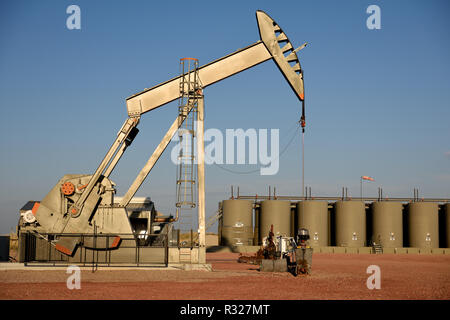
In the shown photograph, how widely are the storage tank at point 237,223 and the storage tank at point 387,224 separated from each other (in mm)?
10195

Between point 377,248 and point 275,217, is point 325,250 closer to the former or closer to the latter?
point 377,248

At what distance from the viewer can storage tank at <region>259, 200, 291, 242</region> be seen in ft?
133

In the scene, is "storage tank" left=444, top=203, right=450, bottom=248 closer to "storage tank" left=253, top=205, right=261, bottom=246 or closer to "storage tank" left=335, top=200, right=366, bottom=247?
"storage tank" left=335, top=200, right=366, bottom=247

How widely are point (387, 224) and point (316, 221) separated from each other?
585 centimetres

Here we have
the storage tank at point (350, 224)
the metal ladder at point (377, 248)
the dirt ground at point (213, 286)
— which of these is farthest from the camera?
the storage tank at point (350, 224)

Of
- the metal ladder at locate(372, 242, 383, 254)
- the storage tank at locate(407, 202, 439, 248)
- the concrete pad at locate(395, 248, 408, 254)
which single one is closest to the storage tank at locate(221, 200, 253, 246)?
the metal ladder at locate(372, 242, 383, 254)

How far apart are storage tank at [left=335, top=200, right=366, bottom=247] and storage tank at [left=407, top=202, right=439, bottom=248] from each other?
4032mm

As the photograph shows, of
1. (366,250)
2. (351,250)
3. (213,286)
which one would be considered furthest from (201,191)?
(366,250)

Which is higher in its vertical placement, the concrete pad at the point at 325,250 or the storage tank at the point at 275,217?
the storage tank at the point at 275,217

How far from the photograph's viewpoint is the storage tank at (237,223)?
3941 centimetres

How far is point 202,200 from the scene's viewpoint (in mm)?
21391

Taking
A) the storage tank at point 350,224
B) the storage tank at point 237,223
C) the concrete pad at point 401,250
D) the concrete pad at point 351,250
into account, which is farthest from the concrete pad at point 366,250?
the storage tank at point 237,223

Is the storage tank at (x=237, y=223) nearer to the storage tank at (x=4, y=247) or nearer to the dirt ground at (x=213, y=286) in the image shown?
the storage tank at (x=4, y=247)
